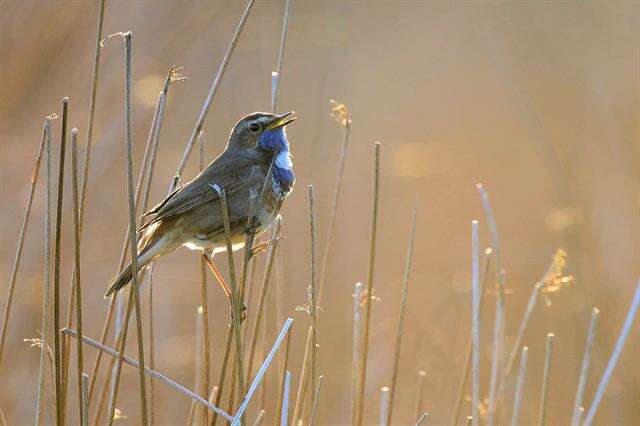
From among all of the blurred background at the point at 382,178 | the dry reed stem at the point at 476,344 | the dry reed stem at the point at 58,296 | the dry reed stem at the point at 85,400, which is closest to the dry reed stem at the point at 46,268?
the dry reed stem at the point at 58,296

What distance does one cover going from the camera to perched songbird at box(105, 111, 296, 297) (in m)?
3.82

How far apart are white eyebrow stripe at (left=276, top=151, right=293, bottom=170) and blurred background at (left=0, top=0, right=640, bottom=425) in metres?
0.57

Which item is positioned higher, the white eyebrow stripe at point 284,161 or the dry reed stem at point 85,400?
the white eyebrow stripe at point 284,161

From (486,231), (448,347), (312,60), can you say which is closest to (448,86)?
(312,60)

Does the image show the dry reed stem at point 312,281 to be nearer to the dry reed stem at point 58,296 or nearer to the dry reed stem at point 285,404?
the dry reed stem at point 285,404

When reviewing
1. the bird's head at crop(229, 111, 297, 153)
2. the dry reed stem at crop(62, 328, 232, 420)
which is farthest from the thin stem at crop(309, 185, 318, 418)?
the bird's head at crop(229, 111, 297, 153)

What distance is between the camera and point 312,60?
861 centimetres

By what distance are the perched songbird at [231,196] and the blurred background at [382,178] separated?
1.47ft

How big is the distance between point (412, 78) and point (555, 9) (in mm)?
1490

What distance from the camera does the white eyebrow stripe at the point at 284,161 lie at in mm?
4148

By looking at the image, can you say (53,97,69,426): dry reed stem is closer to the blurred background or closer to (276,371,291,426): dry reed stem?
(276,371,291,426): dry reed stem

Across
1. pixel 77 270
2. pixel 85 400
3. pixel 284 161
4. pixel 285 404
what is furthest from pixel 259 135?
pixel 85 400

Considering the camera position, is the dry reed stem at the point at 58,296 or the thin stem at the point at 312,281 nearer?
the dry reed stem at the point at 58,296

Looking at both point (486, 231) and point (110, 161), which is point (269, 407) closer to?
point (110, 161)
